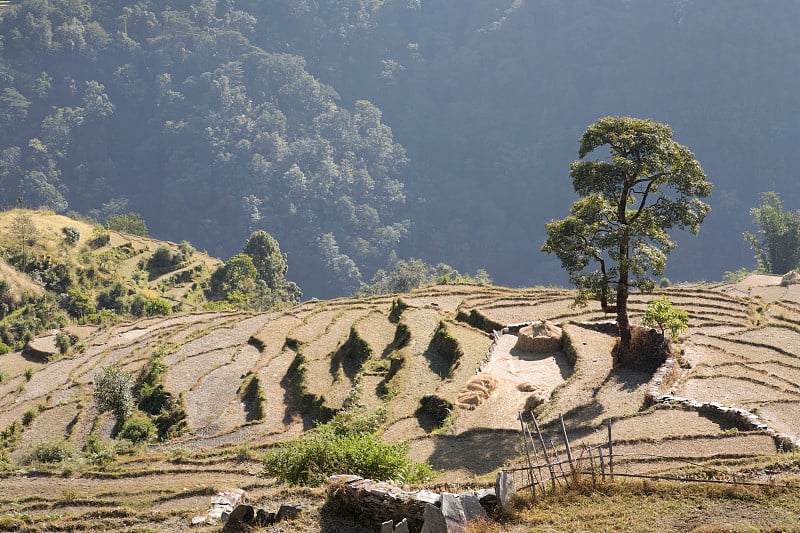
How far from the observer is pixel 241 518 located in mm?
15641

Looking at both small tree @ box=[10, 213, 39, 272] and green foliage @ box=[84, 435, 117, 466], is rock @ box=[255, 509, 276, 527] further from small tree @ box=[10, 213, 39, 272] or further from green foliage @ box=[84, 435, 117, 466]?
small tree @ box=[10, 213, 39, 272]

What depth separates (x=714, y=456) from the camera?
59.4ft

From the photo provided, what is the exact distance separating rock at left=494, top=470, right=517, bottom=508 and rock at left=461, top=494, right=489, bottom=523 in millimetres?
439

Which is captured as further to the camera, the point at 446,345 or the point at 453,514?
the point at 446,345

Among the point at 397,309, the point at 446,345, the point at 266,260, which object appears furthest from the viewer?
the point at 266,260

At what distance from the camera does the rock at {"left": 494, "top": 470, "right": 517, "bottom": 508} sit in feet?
46.1

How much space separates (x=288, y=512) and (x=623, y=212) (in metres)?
16.6

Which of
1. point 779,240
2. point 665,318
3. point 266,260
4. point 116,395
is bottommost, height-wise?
point 116,395

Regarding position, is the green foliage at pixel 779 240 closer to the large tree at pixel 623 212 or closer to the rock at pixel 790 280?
the rock at pixel 790 280

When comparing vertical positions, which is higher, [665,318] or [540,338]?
[540,338]

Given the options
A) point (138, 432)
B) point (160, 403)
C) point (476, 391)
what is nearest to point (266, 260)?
point (160, 403)

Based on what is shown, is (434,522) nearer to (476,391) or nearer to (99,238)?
(476,391)

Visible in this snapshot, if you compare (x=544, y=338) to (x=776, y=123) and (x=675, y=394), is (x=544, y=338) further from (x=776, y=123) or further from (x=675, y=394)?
(x=776, y=123)

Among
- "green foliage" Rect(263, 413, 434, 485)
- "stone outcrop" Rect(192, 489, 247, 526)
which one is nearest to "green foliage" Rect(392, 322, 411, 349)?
"green foliage" Rect(263, 413, 434, 485)
